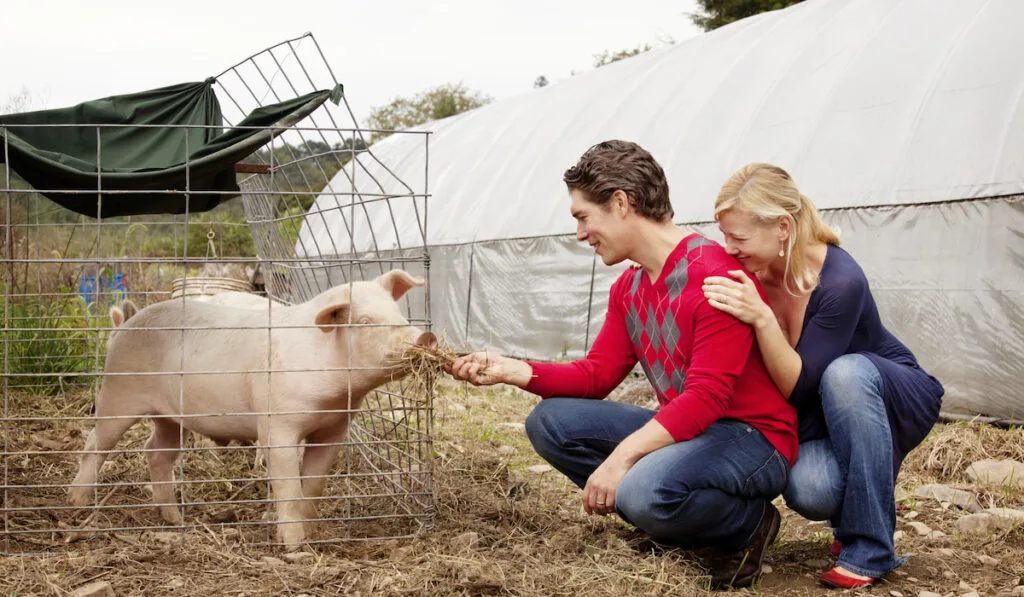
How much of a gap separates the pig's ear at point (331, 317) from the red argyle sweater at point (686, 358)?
32.1 inches

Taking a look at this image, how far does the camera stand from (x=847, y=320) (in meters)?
→ 3.40

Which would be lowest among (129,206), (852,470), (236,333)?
(852,470)

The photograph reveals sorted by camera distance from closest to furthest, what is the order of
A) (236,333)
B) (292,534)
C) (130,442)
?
(292,534), (236,333), (130,442)

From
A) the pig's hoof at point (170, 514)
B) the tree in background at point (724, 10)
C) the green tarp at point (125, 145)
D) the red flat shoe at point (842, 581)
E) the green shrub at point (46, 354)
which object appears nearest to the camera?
the red flat shoe at point (842, 581)

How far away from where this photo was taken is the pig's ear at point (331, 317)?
3859mm

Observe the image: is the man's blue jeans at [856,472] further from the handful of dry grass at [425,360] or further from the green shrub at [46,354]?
the green shrub at [46,354]

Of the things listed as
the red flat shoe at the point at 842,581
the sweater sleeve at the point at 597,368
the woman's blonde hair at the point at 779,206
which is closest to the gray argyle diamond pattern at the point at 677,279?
the woman's blonde hair at the point at 779,206

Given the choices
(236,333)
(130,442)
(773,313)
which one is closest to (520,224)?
(130,442)

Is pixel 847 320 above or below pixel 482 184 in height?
below

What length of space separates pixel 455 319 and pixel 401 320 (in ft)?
27.9

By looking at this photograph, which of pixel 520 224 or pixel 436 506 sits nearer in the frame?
pixel 436 506

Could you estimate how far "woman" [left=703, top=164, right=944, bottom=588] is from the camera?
3314 mm

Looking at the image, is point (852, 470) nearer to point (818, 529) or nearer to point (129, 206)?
point (818, 529)

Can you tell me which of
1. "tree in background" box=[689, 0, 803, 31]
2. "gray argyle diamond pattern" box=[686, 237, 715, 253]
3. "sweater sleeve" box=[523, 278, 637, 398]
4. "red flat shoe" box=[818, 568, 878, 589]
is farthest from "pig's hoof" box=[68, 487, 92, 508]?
"tree in background" box=[689, 0, 803, 31]
